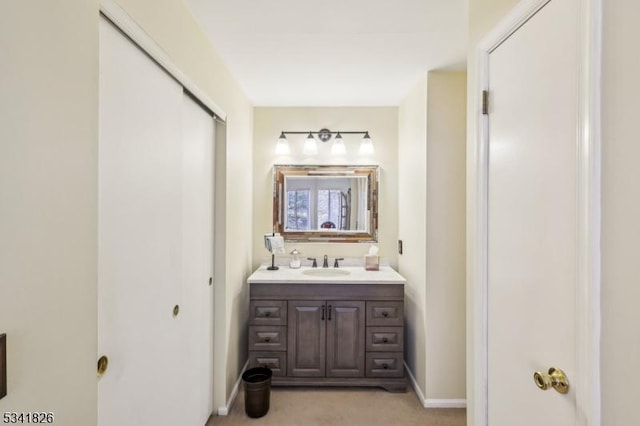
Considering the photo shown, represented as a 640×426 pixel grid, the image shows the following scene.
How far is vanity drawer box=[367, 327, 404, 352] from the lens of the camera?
2615mm

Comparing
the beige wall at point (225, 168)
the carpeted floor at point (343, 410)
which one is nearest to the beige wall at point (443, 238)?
the carpeted floor at point (343, 410)

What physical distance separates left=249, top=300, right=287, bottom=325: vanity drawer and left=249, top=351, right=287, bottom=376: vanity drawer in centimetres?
24

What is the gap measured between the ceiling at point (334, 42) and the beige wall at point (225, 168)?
155 mm

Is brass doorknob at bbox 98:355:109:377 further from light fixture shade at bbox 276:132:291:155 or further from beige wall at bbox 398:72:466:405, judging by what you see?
light fixture shade at bbox 276:132:291:155

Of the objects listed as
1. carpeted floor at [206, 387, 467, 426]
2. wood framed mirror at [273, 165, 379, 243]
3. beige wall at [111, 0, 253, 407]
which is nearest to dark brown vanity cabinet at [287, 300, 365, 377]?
carpeted floor at [206, 387, 467, 426]

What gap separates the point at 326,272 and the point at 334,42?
1.91 m

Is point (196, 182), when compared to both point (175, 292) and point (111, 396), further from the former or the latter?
point (111, 396)

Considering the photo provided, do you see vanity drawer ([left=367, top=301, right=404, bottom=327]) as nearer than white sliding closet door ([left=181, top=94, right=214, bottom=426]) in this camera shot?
No

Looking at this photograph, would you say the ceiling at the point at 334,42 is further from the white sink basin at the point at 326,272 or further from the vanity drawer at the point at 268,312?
the vanity drawer at the point at 268,312

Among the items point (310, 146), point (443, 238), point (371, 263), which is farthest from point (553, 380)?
point (310, 146)

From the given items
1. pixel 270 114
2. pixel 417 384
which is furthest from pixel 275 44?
pixel 417 384

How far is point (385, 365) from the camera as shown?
261 centimetres

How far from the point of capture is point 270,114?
3262 millimetres

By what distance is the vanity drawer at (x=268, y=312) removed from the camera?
104 inches
